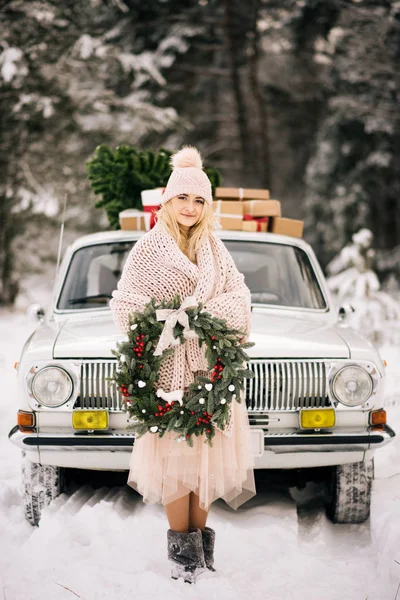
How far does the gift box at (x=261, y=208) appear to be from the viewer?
5414 millimetres

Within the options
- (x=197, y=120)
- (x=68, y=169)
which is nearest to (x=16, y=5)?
(x=68, y=169)

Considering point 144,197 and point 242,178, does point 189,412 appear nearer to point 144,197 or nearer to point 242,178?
point 144,197

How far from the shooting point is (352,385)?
379 centimetres

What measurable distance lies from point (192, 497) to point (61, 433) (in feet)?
2.87

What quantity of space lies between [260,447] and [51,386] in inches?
45.7

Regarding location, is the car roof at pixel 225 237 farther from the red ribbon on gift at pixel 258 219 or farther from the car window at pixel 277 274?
the red ribbon on gift at pixel 258 219

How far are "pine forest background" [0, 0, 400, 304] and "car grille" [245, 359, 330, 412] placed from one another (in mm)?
8573

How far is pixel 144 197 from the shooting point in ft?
16.6

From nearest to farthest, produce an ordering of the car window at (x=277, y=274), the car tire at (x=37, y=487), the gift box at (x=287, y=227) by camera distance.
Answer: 1. the car tire at (x=37, y=487)
2. the car window at (x=277, y=274)
3. the gift box at (x=287, y=227)

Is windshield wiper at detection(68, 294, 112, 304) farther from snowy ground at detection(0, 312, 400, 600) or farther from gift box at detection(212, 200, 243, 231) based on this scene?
snowy ground at detection(0, 312, 400, 600)

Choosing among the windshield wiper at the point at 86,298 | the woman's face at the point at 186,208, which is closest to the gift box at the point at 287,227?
the windshield wiper at the point at 86,298

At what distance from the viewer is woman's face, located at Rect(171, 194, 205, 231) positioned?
312cm

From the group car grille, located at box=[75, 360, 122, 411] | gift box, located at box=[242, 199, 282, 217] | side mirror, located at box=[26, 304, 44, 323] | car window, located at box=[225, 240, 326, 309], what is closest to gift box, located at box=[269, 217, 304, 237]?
gift box, located at box=[242, 199, 282, 217]

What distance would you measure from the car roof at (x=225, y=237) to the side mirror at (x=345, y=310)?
63 centimetres
